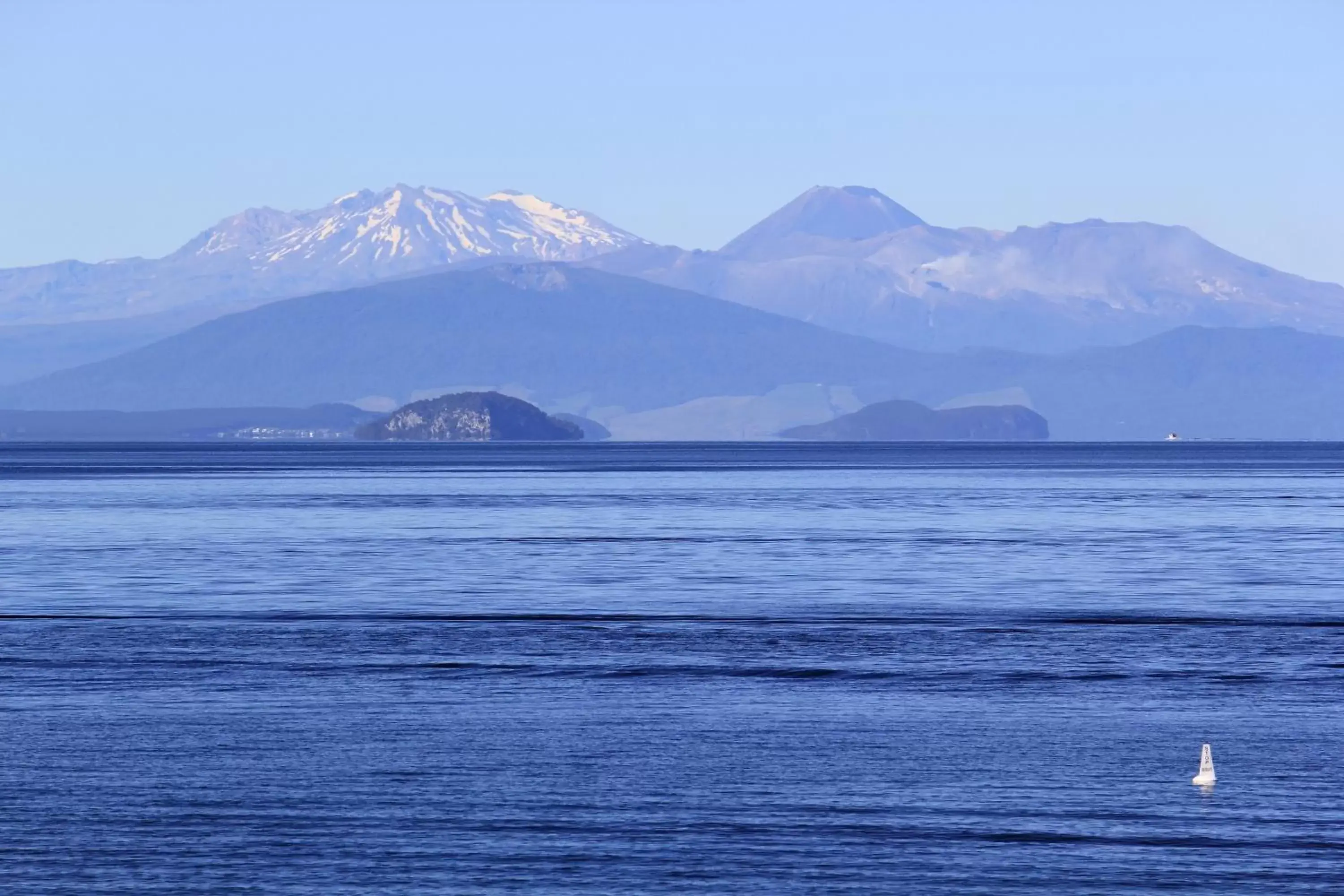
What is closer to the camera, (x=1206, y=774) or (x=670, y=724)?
(x=1206, y=774)

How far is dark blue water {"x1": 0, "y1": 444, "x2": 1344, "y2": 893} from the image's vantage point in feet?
83.6

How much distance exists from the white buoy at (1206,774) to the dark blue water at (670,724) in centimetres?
52

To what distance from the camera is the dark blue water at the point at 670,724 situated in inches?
1003

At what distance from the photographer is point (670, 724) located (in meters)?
35.7

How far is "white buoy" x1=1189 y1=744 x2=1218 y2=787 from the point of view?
29.5 m

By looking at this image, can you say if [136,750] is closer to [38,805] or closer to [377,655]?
[38,805]

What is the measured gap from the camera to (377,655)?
46.1 m

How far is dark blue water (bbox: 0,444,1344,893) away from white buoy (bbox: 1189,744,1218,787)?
52 cm

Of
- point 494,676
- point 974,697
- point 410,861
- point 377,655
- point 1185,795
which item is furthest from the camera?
point 377,655

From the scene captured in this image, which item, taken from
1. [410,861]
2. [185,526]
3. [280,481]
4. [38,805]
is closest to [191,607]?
[38,805]

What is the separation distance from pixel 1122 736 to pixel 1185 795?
507 cm

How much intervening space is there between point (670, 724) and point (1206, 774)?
9.90 meters

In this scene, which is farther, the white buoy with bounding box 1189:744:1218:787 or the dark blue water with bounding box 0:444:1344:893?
the white buoy with bounding box 1189:744:1218:787

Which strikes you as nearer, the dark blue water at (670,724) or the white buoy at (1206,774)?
the dark blue water at (670,724)
